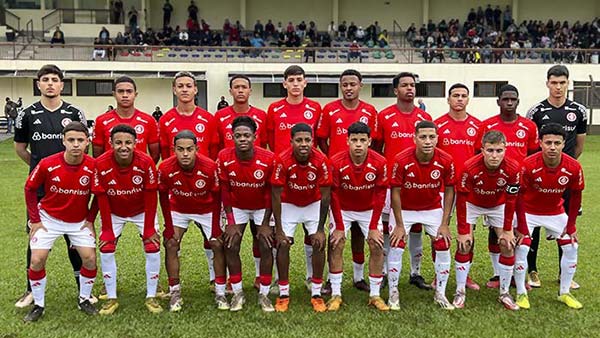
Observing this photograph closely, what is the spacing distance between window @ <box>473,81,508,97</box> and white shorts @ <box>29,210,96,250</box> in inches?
1110

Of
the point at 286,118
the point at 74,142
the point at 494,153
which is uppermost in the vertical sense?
the point at 286,118

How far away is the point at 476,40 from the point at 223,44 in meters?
14.5

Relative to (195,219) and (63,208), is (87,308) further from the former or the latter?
(195,219)

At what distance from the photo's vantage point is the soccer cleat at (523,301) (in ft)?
18.5

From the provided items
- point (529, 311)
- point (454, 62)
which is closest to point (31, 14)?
point (454, 62)

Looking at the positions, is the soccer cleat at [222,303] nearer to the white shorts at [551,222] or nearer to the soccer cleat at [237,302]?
the soccer cleat at [237,302]

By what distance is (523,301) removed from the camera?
5.68 metres

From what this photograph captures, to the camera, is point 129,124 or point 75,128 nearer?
point 75,128

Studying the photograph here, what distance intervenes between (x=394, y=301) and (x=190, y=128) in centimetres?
272

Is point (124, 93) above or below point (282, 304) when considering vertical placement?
above

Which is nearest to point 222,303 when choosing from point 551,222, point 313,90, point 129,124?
point 129,124

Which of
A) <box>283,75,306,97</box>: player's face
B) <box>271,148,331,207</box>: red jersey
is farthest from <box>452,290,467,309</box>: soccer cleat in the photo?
<box>283,75,306,97</box>: player's face

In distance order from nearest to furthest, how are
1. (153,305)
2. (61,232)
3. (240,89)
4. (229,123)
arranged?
(61,232), (153,305), (240,89), (229,123)

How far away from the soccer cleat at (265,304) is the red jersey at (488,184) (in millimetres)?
1988
